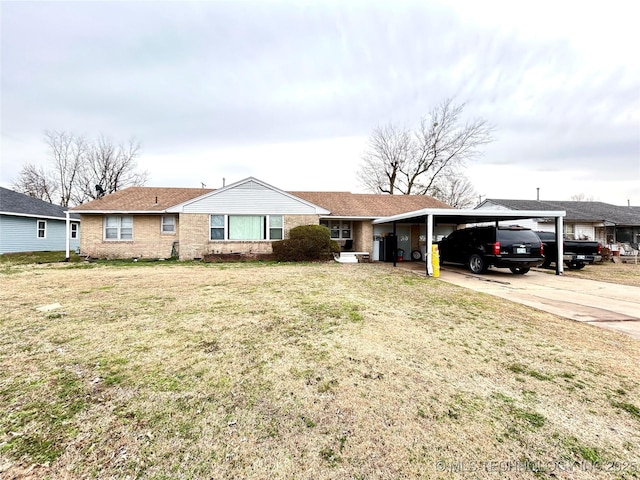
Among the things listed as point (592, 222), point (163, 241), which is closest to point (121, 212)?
point (163, 241)

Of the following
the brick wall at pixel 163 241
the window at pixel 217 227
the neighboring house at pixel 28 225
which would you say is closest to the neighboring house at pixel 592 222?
the brick wall at pixel 163 241

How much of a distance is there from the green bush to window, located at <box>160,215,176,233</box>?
604 cm

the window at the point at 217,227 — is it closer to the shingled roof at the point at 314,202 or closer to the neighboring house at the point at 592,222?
the shingled roof at the point at 314,202

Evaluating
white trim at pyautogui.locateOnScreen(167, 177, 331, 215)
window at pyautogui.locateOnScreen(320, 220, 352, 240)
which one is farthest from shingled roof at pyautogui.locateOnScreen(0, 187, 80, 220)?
window at pyautogui.locateOnScreen(320, 220, 352, 240)

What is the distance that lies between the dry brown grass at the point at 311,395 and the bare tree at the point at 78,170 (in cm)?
3490

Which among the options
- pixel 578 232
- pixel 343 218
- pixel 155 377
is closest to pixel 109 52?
pixel 343 218

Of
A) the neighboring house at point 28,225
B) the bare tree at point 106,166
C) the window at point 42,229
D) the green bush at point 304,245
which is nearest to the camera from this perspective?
the green bush at point 304,245

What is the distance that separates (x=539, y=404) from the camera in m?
2.47

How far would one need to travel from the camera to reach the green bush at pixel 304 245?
47.6 feet

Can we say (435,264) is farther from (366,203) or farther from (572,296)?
(366,203)

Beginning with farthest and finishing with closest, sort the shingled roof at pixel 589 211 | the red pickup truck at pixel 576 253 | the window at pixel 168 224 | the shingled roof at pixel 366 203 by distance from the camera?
the shingled roof at pixel 589 211 < the shingled roof at pixel 366 203 < the window at pixel 168 224 < the red pickup truck at pixel 576 253

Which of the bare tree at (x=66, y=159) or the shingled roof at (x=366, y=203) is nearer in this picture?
the shingled roof at (x=366, y=203)

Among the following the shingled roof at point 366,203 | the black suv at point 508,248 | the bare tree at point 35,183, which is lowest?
the black suv at point 508,248

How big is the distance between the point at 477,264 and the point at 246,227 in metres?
11.4
